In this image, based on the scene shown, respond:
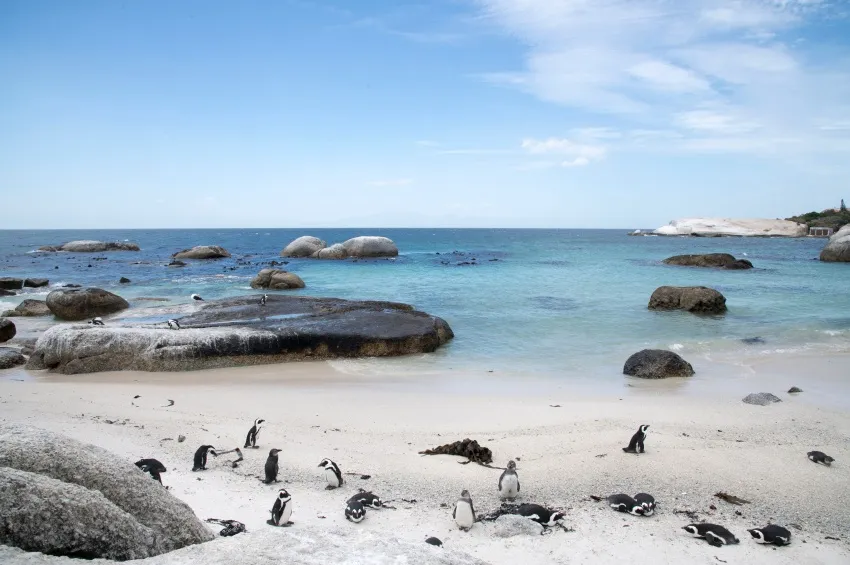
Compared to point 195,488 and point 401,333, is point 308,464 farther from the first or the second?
point 401,333

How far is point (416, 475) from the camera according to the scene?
7293 millimetres

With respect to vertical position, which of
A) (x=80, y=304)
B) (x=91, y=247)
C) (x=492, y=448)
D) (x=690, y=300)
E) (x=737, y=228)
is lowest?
(x=492, y=448)

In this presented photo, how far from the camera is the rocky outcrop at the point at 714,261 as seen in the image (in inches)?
1620

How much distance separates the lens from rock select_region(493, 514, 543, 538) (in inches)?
226

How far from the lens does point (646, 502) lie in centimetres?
623

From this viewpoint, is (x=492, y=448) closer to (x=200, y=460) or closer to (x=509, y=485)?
(x=509, y=485)

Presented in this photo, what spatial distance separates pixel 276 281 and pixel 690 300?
19476 mm

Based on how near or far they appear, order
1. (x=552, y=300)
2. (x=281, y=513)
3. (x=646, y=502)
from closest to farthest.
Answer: (x=281, y=513) → (x=646, y=502) → (x=552, y=300)

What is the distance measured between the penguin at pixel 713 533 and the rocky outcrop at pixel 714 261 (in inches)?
1567

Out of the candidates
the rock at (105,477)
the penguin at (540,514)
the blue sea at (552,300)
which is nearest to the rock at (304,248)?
the blue sea at (552,300)

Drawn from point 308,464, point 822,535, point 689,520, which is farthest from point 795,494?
point 308,464

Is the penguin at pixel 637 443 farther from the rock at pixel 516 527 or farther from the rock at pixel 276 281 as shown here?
the rock at pixel 276 281

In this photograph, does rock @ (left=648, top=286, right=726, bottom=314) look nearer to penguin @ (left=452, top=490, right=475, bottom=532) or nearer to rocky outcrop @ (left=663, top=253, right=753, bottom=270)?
penguin @ (left=452, top=490, right=475, bottom=532)

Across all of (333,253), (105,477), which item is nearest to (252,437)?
(105,477)
